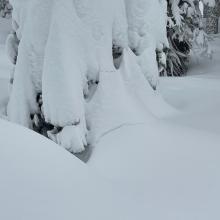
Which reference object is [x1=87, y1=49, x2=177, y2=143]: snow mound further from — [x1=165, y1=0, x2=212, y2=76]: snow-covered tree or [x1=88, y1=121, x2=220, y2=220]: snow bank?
[x1=165, y1=0, x2=212, y2=76]: snow-covered tree

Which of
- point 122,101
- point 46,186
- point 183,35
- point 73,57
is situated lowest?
point 183,35

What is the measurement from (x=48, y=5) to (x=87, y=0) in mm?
489

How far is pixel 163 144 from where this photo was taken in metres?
4.96

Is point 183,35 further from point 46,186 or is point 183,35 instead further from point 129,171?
point 46,186

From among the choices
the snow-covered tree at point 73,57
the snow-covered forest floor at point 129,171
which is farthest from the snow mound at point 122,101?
the snow-covered forest floor at point 129,171

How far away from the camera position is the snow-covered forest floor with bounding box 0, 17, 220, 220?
8.57ft

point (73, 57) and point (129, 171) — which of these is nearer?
point (129, 171)

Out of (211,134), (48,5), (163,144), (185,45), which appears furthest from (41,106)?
(185,45)

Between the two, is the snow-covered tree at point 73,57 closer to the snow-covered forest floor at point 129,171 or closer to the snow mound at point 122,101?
Result: the snow mound at point 122,101

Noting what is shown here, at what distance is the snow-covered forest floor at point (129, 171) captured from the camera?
2.61m

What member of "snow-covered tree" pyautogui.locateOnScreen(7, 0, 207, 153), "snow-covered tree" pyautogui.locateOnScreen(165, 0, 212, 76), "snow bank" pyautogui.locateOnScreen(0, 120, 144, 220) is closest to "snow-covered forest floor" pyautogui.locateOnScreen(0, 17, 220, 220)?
"snow bank" pyautogui.locateOnScreen(0, 120, 144, 220)

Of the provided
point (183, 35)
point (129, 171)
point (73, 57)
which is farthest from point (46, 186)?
point (183, 35)

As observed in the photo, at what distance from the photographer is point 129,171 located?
4.34 metres

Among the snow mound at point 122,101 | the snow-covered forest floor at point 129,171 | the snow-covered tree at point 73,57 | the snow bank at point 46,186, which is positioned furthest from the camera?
the snow mound at point 122,101
